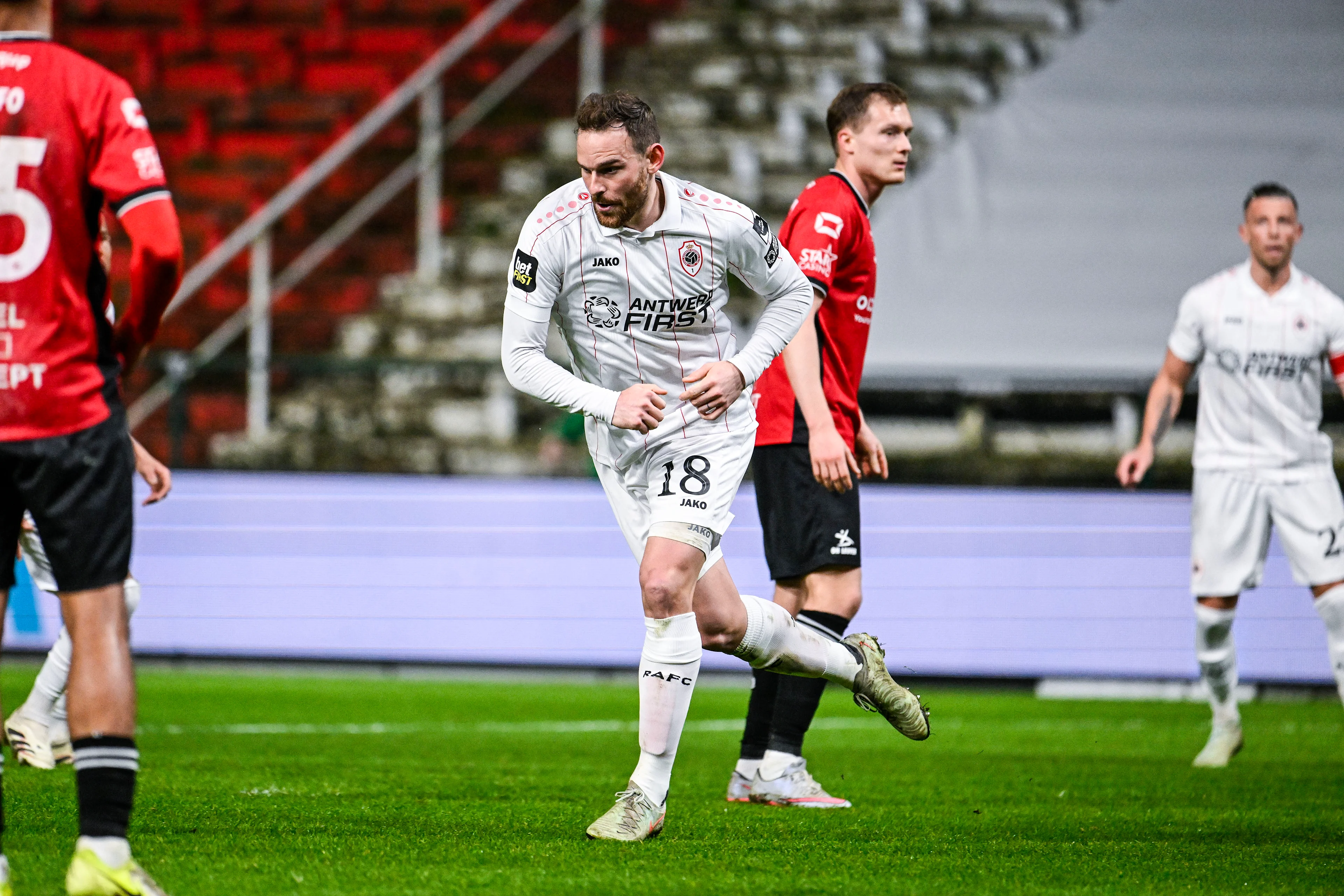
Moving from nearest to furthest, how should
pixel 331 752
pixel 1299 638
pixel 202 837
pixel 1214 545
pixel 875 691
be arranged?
pixel 202 837 → pixel 875 691 → pixel 331 752 → pixel 1214 545 → pixel 1299 638

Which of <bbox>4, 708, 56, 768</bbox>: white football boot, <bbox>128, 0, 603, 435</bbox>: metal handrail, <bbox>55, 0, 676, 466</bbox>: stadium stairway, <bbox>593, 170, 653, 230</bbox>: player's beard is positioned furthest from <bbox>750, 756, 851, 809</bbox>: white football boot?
<bbox>128, 0, 603, 435</bbox>: metal handrail

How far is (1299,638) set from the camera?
10.2 meters

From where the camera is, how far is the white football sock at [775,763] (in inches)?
213

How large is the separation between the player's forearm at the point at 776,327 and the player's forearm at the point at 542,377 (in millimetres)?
425

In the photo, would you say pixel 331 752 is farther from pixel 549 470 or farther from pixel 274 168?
pixel 274 168

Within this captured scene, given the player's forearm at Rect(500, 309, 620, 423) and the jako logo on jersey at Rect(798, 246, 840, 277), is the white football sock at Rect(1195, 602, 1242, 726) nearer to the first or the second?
the jako logo on jersey at Rect(798, 246, 840, 277)

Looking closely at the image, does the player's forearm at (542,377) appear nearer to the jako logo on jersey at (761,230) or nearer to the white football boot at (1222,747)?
the jako logo on jersey at (761,230)

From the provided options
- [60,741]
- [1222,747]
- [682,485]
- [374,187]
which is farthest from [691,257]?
[374,187]

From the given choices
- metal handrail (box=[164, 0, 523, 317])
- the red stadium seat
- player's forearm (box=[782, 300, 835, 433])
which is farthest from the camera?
the red stadium seat

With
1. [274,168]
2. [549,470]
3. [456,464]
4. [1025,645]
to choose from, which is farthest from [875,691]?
[274,168]

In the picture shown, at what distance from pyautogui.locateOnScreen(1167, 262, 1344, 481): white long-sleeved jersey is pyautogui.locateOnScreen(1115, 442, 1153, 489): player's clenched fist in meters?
0.27

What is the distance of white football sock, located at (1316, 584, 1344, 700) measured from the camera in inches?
269

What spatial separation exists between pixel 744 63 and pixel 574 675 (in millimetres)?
7643

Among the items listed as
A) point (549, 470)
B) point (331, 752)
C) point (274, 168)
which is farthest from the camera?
point (274, 168)
